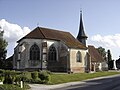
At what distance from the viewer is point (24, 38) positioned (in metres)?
51.3

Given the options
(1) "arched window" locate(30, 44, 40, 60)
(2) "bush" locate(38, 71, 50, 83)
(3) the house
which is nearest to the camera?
(2) "bush" locate(38, 71, 50, 83)

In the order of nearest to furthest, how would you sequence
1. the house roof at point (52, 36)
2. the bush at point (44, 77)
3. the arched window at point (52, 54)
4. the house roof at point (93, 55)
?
the bush at point (44, 77), the house roof at point (52, 36), the arched window at point (52, 54), the house roof at point (93, 55)

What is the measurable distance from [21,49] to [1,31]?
62.1 feet

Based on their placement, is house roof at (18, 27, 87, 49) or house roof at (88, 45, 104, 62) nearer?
house roof at (18, 27, 87, 49)

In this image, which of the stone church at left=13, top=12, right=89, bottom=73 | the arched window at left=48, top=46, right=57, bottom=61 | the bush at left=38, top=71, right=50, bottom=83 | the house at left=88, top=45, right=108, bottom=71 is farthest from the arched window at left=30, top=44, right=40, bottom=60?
the bush at left=38, top=71, right=50, bottom=83

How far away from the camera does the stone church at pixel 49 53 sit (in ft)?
167

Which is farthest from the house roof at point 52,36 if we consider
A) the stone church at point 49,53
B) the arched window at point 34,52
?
the arched window at point 34,52

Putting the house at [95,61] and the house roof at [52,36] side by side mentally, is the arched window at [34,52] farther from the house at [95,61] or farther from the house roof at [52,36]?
the house at [95,61]

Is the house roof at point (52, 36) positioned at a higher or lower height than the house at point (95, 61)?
higher

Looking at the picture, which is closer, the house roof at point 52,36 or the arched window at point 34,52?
the arched window at point 34,52

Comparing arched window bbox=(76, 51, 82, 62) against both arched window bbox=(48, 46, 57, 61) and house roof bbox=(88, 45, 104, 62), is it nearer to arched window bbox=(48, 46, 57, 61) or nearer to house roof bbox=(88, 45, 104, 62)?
arched window bbox=(48, 46, 57, 61)

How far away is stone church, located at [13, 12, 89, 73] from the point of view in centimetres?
5094

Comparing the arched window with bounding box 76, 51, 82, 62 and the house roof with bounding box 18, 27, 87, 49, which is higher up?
the house roof with bounding box 18, 27, 87, 49

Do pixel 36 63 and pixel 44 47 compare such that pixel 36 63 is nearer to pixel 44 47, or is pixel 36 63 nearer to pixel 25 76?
pixel 44 47
